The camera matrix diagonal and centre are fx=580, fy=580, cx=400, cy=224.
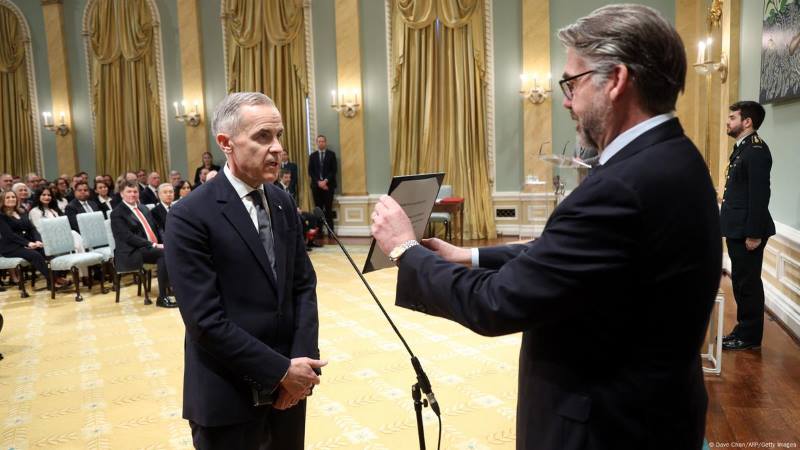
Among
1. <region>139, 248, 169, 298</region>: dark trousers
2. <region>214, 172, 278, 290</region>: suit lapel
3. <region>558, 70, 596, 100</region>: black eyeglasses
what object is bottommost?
<region>139, 248, 169, 298</region>: dark trousers

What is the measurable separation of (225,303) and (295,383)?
309 mm

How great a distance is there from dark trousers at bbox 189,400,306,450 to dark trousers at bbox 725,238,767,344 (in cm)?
343

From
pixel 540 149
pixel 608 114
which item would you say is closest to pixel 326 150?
pixel 540 149

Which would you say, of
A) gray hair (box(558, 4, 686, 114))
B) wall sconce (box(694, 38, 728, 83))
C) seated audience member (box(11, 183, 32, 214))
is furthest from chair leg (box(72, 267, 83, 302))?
wall sconce (box(694, 38, 728, 83))

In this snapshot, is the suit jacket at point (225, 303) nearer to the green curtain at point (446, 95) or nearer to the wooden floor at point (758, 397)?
the wooden floor at point (758, 397)

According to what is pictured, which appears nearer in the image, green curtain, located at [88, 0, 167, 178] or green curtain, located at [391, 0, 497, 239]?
green curtain, located at [391, 0, 497, 239]

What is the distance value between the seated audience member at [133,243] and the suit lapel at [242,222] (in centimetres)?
472

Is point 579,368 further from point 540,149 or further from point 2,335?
point 540,149

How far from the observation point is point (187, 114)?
10844mm

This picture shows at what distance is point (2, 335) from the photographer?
511 cm

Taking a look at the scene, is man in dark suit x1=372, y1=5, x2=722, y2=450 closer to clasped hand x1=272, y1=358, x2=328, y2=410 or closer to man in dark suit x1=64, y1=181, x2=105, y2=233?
clasped hand x1=272, y1=358, x2=328, y2=410

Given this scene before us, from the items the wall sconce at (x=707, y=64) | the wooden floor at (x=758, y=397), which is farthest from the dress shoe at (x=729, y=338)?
the wall sconce at (x=707, y=64)

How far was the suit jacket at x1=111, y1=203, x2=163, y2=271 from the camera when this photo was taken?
19.9ft

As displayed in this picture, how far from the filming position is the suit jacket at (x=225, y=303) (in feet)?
5.27
